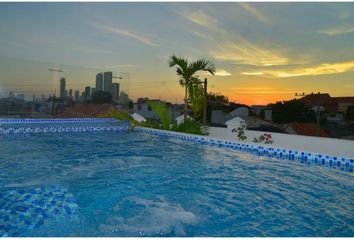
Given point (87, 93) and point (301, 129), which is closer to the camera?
point (87, 93)

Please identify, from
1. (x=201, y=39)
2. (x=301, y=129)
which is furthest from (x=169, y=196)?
(x=301, y=129)

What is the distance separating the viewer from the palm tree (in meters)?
9.17

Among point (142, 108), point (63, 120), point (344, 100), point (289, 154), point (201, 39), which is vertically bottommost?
point (289, 154)

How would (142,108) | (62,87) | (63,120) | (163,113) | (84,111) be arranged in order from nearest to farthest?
(163,113), (63,120), (62,87), (84,111), (142,108)

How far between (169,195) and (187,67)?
619 centimetres

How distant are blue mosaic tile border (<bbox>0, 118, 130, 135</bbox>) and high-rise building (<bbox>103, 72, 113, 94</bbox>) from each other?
2084 millimetres

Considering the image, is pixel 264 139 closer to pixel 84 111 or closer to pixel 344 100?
pixel 84 111

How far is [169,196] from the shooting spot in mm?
3666

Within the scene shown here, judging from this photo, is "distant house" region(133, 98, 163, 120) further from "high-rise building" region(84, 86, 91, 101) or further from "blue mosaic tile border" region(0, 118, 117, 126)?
"high-rise building" region(84, 86, 91, 101)

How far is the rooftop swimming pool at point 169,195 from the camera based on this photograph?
272cm

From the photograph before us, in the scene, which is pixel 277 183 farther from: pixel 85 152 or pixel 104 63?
pixel 104 63

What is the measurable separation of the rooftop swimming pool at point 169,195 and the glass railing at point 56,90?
5.28m

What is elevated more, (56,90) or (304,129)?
(56,90)

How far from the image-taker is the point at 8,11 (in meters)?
9.77
